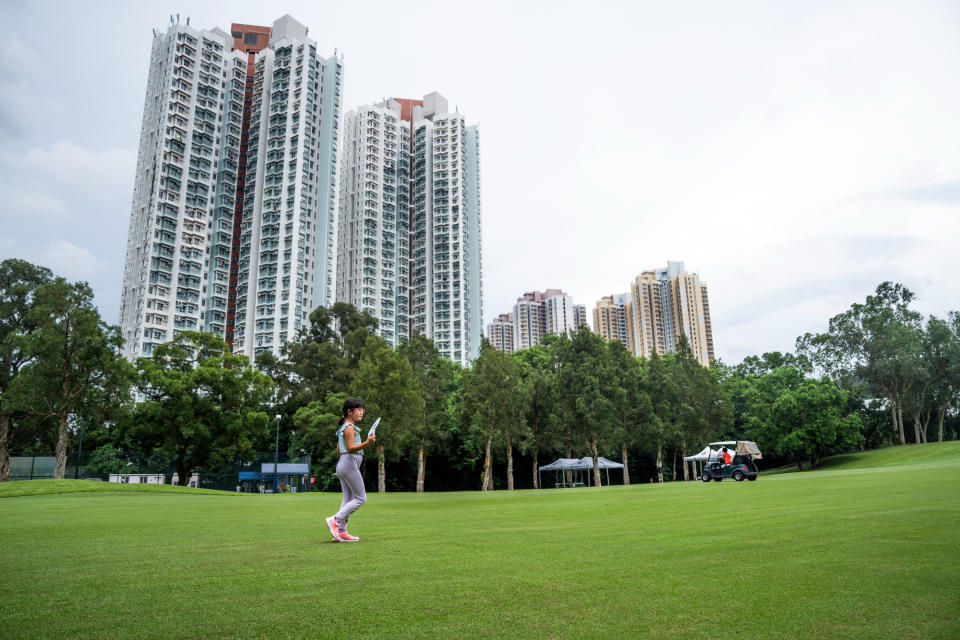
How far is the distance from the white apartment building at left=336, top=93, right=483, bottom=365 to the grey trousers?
117 m

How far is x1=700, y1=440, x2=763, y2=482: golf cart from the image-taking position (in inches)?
1233

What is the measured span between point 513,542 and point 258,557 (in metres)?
3.01

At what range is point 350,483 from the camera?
8.05 metres

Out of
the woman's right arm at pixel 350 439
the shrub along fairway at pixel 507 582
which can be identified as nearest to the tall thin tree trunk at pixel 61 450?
the shrub along fairway at pixel 507 582

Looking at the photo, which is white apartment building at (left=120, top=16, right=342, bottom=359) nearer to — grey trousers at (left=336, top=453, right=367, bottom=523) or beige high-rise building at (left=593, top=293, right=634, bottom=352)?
beige high-rise building at (left=593, top=293, right=634, bottom=352)

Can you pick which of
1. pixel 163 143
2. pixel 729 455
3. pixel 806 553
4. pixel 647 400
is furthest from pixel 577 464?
pixel 163 143

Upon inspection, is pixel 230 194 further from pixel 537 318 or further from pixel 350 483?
pixel 350 483

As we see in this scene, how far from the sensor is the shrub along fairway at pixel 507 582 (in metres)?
3.43

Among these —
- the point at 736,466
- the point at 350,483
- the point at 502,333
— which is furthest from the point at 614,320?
the point at 350,483

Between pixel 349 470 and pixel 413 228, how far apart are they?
5275 inches

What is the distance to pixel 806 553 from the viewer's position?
5.66m

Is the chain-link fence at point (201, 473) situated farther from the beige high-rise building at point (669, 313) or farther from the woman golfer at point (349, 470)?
the beige high-rise building at point (669, 313)

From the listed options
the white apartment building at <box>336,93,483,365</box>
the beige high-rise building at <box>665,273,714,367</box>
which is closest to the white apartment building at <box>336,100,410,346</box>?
the white apartment building at <box>336,93,483,365</box>

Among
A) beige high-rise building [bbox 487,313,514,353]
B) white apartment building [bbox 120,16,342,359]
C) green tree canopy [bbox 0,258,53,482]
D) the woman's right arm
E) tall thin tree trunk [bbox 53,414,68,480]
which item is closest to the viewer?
the woman's right arm
